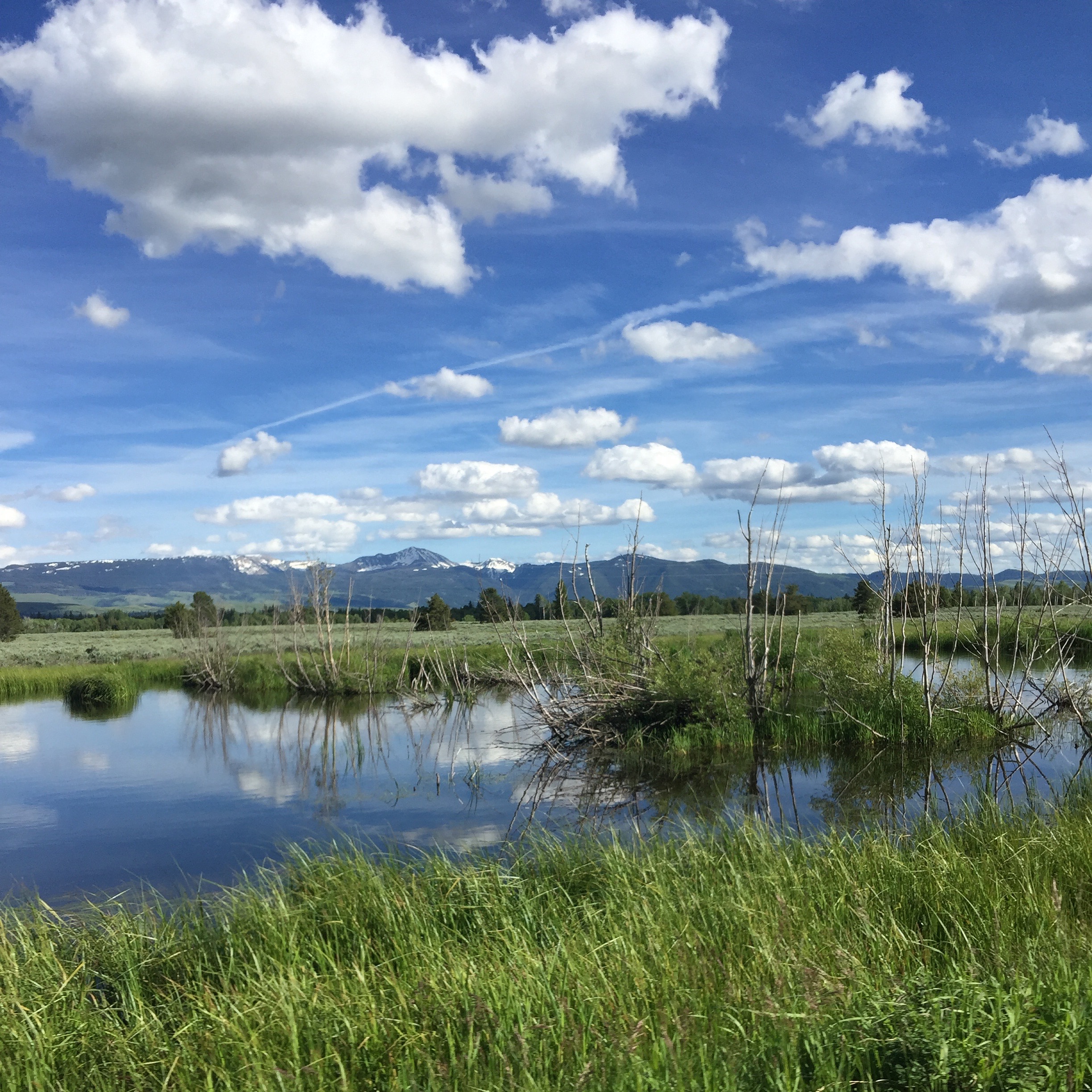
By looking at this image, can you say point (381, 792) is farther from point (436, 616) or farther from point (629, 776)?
point (436, 616)

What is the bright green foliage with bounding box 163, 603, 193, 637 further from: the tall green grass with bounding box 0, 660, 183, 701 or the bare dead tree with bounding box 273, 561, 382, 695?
the bare dead tree with bounding box 273, 561, 382, 695

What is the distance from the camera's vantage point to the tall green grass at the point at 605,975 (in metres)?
3.56

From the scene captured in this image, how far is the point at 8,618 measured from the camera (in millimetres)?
65562

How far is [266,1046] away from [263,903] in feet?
7.72

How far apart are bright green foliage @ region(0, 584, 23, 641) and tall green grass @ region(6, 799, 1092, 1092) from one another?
66.0 m

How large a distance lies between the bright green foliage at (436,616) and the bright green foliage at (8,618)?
32.8 metres

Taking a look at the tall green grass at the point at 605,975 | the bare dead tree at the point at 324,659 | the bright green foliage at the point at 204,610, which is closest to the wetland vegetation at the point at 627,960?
the tall green grass at the point at 605,975

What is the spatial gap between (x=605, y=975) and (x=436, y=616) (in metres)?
44.0

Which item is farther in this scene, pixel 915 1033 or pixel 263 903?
pixel 263 903

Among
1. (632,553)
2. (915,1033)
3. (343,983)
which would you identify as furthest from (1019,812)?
(632,553)

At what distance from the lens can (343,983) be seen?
473 centimetres

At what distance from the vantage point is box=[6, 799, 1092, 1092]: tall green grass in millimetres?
3559

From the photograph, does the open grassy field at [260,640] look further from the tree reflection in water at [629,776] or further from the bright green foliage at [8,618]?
the tree reflection in water at [629,776]

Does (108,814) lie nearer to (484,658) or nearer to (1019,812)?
(1019,812)
